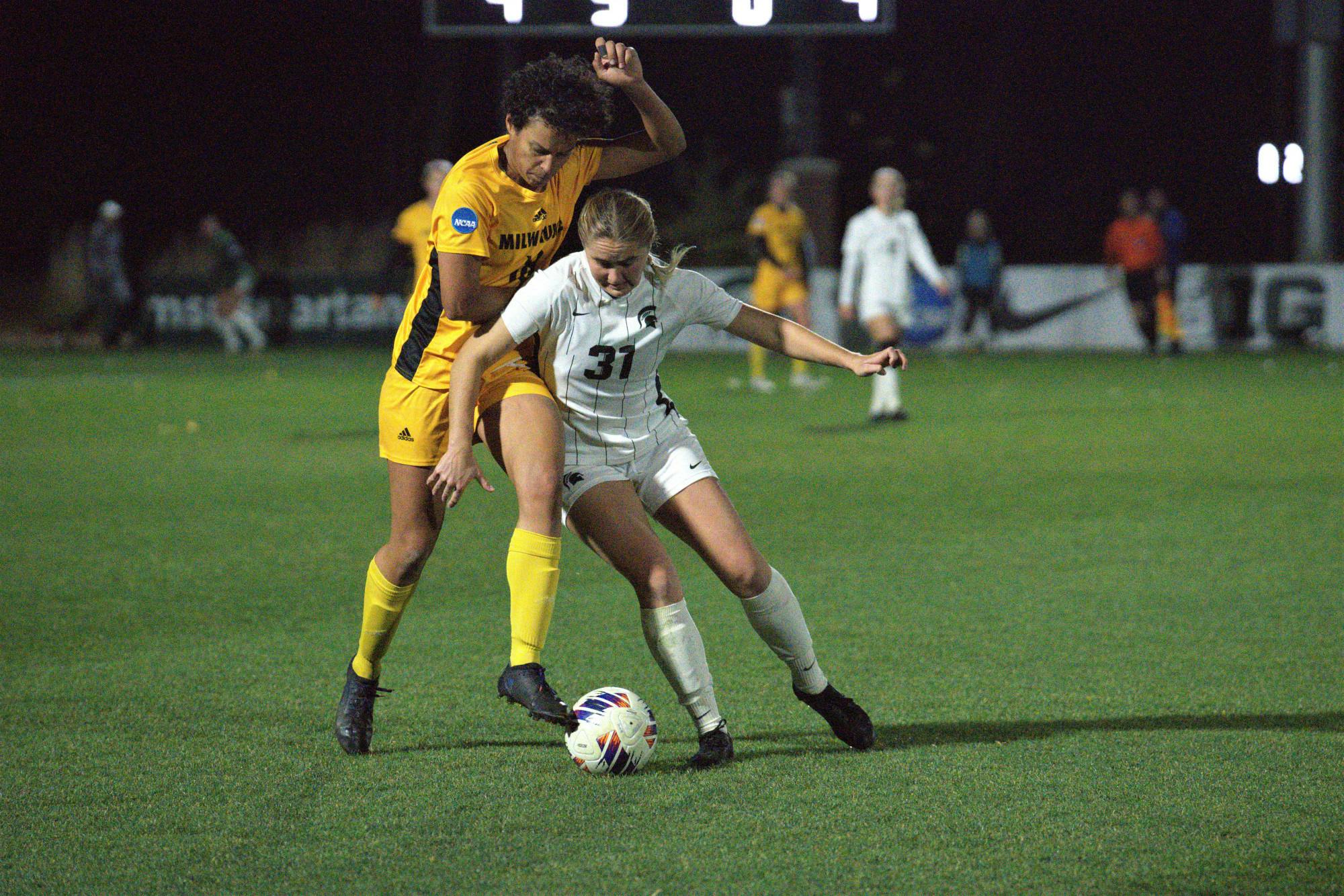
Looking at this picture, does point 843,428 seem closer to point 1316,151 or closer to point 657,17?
point 657,17

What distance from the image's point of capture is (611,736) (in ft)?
15.0

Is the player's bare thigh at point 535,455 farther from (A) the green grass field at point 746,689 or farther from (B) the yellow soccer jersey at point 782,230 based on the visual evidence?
(B) the yellow soccer jersey at point 782,230

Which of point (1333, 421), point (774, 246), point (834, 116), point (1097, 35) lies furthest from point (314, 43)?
point (1333, 421)

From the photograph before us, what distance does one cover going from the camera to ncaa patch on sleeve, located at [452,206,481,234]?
4738 mm

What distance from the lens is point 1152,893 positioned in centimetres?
366

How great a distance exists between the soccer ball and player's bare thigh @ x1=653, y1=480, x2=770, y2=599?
1.46ft

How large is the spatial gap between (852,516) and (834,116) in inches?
1394

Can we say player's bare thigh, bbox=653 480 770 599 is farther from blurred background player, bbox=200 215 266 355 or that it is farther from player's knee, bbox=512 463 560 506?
blurred background player, bbox=200 215 266 355

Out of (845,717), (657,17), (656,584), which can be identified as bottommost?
(845,717)

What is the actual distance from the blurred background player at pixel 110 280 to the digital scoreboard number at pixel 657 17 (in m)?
12.0

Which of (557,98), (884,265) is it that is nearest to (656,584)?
(557,98)

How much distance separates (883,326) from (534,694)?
403 inches

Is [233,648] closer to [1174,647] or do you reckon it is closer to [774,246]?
[1174,647]

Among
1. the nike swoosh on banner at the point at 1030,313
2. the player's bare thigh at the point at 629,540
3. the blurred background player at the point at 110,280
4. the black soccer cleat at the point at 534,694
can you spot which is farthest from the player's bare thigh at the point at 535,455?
the blurred background player at the point at 110,280
